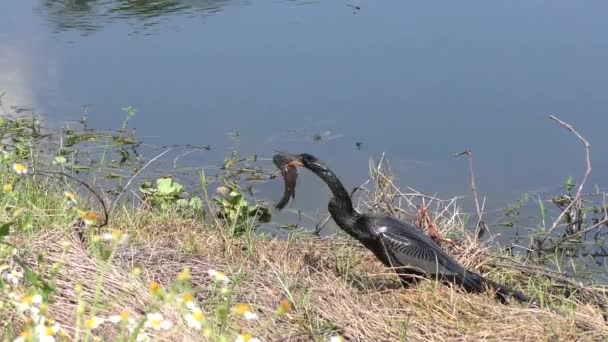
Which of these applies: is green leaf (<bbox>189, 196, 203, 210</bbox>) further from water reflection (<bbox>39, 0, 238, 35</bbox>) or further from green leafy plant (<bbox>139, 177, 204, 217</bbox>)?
water reflection (<bbox>39, 0, 238, 35</bbox>)

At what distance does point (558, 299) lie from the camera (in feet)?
15.6

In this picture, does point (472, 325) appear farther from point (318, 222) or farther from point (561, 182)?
point (561, 182)

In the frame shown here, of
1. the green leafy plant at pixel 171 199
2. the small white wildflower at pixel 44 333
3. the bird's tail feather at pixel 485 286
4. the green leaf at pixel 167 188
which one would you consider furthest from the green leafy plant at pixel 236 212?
the small white wildflower at pixel 44 333

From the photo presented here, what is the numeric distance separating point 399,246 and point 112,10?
26.2 ft

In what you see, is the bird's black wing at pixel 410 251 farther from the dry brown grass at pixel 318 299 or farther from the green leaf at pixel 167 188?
the green leaf at pixel 167 188

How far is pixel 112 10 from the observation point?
1159cm

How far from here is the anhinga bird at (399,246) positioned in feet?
14.6

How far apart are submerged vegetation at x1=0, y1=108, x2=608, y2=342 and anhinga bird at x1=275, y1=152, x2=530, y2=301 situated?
0.35ft

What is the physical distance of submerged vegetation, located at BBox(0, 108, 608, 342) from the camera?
312 cm

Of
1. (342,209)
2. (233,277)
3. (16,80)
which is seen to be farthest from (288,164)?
(16,80)

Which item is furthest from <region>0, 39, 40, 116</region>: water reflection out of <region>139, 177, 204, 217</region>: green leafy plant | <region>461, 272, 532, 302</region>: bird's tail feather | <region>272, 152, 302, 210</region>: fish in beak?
<region>461, 272, 532, 302</region>: bird's tail feather

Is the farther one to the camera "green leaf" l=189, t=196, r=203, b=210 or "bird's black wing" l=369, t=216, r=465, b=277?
"green leaf" l=189, t=196, r=203, b=210

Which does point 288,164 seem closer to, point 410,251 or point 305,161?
point 305,161

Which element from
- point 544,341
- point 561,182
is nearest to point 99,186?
point 561,182
